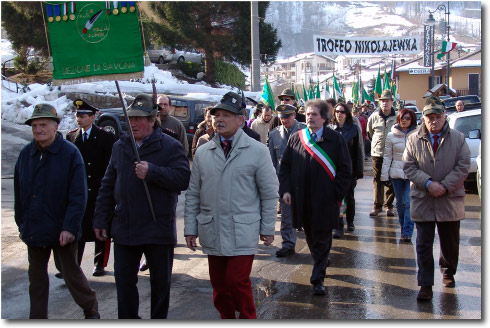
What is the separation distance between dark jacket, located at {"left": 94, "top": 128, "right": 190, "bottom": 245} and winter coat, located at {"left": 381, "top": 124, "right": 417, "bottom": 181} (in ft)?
15.5

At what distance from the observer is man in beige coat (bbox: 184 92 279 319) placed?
4.57 meters

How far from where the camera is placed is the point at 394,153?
8.83m

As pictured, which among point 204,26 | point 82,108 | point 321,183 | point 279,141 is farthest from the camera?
point 204,26

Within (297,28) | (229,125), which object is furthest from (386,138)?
(297,28)

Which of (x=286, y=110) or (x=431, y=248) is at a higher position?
(x=286, y=110)

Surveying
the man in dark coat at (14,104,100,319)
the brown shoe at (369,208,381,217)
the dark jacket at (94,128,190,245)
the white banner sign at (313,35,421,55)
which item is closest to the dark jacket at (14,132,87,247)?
the man in dark coat at (14,104,100,319)

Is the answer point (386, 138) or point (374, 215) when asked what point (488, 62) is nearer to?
point (386, 138)

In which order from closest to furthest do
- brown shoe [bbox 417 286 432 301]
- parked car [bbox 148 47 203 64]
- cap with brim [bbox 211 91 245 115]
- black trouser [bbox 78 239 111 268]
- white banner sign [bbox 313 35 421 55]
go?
1. cap with brim [bbox 211 91 245 115]
2. brown shoe [bbox 417 286 432 301]
3. black trouser [bbox 78 239 111 268]
4. white banner sign [bbox 313 35 421 55]
5. parked car [bbox 148 47 203 64]

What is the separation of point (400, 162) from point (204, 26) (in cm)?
3148

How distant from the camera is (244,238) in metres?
4.56

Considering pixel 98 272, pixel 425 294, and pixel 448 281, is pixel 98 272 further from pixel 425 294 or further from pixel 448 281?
pixel 448 281

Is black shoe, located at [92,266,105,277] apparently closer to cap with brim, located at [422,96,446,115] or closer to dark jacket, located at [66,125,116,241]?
dark jacket, located at [66,125,116,241]

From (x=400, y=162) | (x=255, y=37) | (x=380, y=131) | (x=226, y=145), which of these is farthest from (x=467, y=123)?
(x=226, y=145)

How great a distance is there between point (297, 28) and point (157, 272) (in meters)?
179
